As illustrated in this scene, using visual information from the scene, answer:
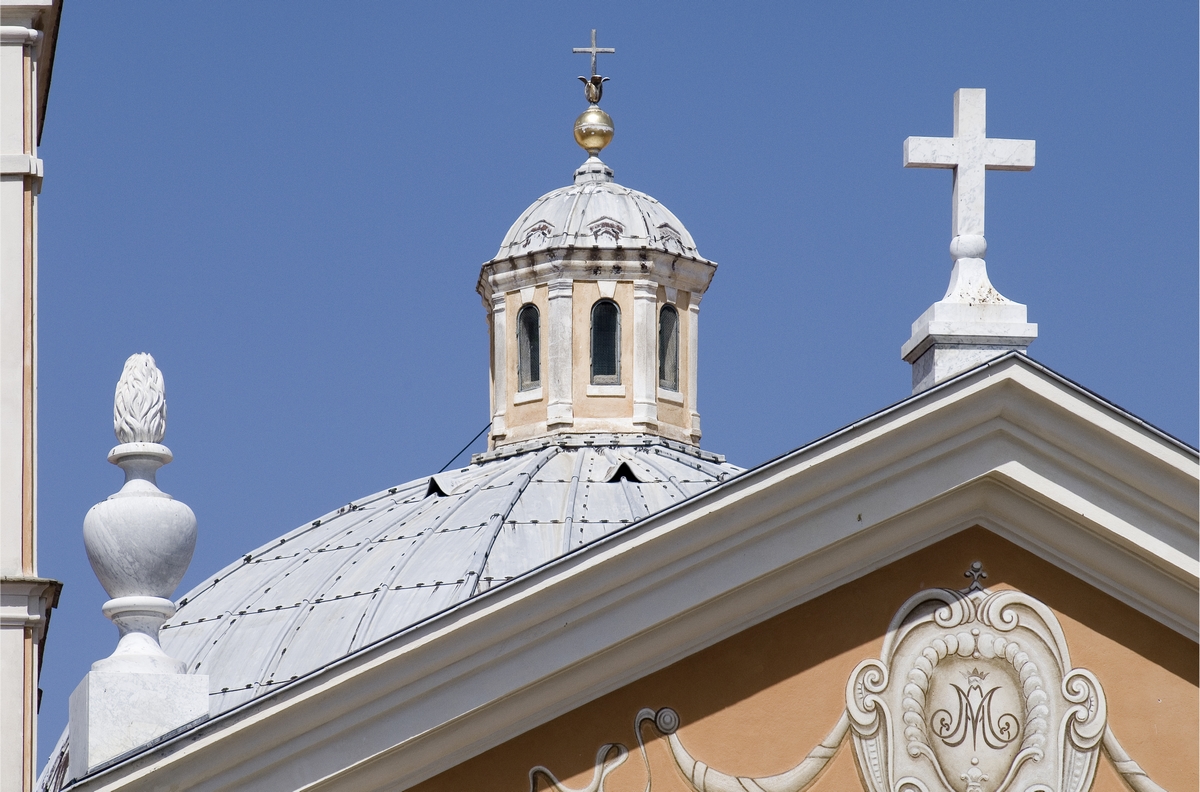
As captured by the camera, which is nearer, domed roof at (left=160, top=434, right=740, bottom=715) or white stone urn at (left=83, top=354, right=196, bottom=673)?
white stone urn at (left=83, top=354, right=196, bottom=673)

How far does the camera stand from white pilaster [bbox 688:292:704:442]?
133ft

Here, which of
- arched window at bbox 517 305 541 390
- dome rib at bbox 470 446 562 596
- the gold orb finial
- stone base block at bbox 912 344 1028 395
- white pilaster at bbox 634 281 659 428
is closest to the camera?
stone base block at bbox 912 344 1028 395

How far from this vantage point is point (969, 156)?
13992 mm

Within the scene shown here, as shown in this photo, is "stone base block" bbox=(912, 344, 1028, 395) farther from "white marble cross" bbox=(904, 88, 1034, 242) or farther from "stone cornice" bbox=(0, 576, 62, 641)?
"stone cornice" bbox=(0, 576, 62, 641)

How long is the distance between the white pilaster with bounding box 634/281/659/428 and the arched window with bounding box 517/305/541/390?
1.59 meters

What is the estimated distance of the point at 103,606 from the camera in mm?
13609

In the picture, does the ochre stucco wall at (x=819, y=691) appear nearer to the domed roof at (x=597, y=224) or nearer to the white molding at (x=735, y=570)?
the white molding at (x=735, y=570)

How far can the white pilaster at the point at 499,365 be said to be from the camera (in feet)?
133

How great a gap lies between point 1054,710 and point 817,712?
45.4 inches

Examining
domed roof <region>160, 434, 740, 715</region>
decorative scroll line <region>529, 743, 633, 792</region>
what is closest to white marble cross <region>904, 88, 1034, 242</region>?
decorative scroll line <region>529, 743, 633, 792</region>

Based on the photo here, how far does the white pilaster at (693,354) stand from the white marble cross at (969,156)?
26.4 m

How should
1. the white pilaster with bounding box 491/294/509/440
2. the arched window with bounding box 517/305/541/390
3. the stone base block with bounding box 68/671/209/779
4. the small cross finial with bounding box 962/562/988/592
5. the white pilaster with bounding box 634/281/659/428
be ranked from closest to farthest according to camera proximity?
the stone base block with bounding box 68/671/209/779
the small cross finial with bounding box 962/562/988/592
the white pilaster with bounding box 634/281/659/428
the arched window with bounding box 517/305/541/390
the white pilaster with bounding box 491/294/509/440

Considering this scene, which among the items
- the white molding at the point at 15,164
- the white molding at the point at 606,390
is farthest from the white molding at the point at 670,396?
the white molding at the point at 15,164

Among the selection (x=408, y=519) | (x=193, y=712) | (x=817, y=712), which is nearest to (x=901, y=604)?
(x=817, y=712)
